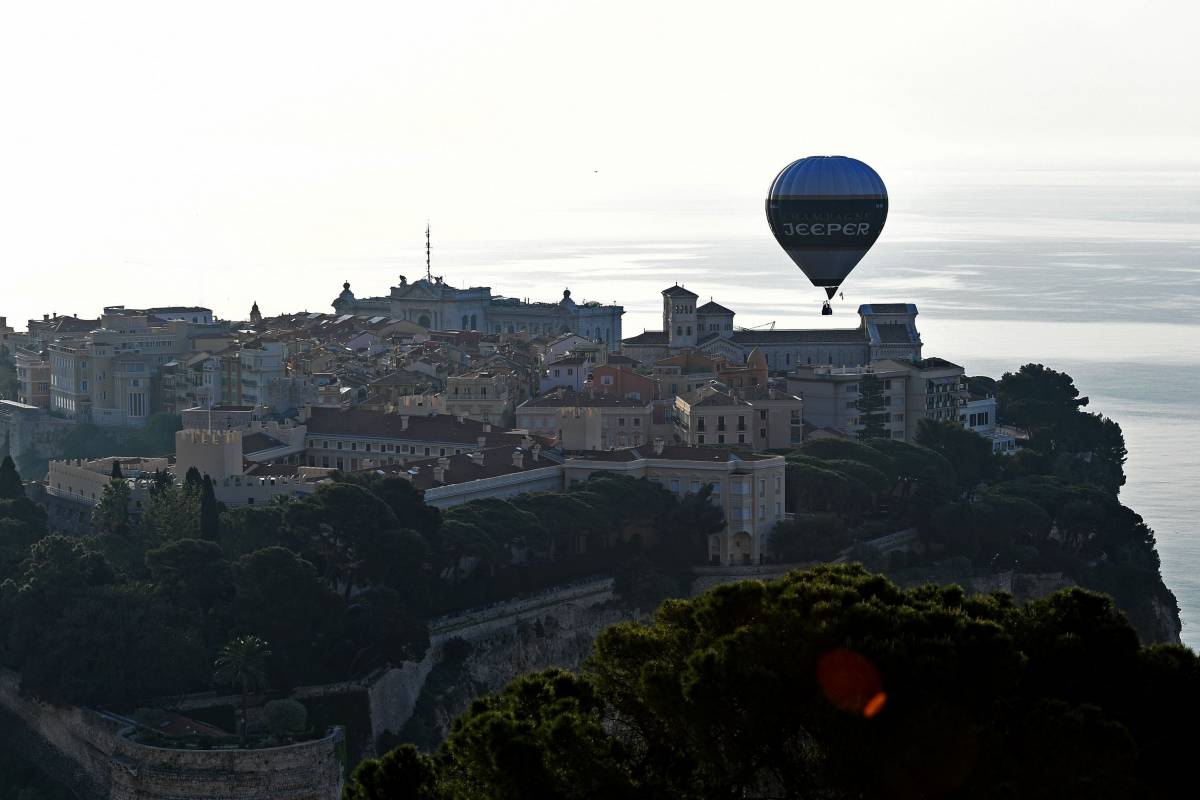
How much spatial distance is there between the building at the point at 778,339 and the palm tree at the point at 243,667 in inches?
1166

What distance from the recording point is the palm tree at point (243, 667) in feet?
113

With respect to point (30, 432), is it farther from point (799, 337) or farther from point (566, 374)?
point (799, 337)

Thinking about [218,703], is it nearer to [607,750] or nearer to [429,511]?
[429,511]

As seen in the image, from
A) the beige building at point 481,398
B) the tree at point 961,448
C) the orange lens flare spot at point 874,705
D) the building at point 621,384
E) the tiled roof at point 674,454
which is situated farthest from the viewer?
the beige building at point 481,398

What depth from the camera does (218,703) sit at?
3456cm

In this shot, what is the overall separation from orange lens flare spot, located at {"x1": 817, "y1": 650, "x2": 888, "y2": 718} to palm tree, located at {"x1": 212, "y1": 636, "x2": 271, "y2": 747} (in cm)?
1558

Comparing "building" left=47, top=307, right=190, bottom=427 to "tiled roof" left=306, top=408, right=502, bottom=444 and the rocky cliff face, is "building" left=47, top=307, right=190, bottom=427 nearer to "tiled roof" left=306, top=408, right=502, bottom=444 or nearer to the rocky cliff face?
"tiled roof" left=306, top=408, right=502, bottom=444

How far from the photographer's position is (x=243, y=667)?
34.4 meters

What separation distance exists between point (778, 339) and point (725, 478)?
21.8 m

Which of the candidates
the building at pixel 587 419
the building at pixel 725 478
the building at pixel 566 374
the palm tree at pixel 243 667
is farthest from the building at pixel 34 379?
the palm tree at pixel 243 667

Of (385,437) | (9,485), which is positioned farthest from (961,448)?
(9,485)

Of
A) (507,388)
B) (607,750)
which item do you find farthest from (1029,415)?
(607,750)

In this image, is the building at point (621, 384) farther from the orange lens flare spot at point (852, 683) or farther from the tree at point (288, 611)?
the orange lens flare spot at point (852, 683)

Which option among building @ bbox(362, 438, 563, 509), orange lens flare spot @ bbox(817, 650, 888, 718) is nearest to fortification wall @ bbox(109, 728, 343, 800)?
building @ bbox(362, 438, 563, 509)
